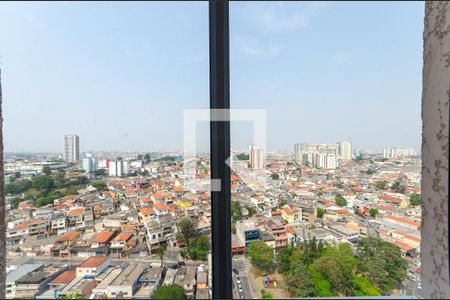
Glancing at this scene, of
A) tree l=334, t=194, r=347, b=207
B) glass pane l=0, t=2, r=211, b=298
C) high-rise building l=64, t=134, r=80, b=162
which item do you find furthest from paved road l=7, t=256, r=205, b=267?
tree l=334, t=194, r=347, b=207

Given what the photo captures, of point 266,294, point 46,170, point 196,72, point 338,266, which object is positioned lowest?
point 266,294

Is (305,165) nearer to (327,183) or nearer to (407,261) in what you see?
(327,183)

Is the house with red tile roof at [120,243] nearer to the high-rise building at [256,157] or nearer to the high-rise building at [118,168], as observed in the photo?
the high-rise building at [118,168]

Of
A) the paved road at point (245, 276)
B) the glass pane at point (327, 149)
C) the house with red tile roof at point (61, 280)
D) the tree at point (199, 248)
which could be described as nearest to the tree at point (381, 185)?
the glass pane at point (327, 149)

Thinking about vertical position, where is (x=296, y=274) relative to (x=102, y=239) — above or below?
below

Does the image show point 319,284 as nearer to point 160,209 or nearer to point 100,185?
point 160,209

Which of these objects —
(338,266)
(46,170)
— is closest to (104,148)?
(46,170)

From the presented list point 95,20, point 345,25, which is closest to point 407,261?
point 345,25
